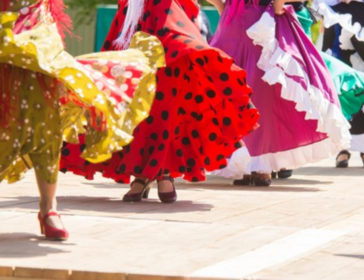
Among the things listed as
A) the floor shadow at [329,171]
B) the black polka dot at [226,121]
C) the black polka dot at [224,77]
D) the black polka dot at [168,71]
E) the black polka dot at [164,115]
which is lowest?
the floor shadow at [329,171]

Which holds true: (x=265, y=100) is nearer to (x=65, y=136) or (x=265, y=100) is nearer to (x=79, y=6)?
(x=65, y=136)

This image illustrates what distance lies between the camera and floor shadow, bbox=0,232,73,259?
610cm

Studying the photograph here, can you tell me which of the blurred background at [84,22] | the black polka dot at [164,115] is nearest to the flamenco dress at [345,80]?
the black polka dot at [164,115]

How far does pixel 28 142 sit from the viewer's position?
6.41 meters

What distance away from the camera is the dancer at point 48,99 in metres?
6.22

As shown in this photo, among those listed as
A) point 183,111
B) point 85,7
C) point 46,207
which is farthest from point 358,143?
point 85,7

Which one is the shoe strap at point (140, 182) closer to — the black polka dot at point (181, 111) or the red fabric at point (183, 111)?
the red fabric at point (183, 111)

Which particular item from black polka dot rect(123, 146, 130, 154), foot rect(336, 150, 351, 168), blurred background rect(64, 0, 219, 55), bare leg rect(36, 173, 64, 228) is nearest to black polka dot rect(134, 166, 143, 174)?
black polka dot rect(123, 146, 130, 154)

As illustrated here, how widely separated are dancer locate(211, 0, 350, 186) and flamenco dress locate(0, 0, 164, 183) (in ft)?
11.1

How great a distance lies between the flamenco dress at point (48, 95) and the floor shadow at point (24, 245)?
0.32 m

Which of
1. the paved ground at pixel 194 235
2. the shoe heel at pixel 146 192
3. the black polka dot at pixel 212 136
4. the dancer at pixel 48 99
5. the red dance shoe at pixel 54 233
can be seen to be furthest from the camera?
the shoe heel at pixel 146 192

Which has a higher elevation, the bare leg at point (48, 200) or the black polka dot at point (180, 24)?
the black polka dot at point (180, 24)

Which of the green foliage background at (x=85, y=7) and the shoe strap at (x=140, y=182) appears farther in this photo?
the green foliage background at (x=85, y=7)

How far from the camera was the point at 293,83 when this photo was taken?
32.3ft
